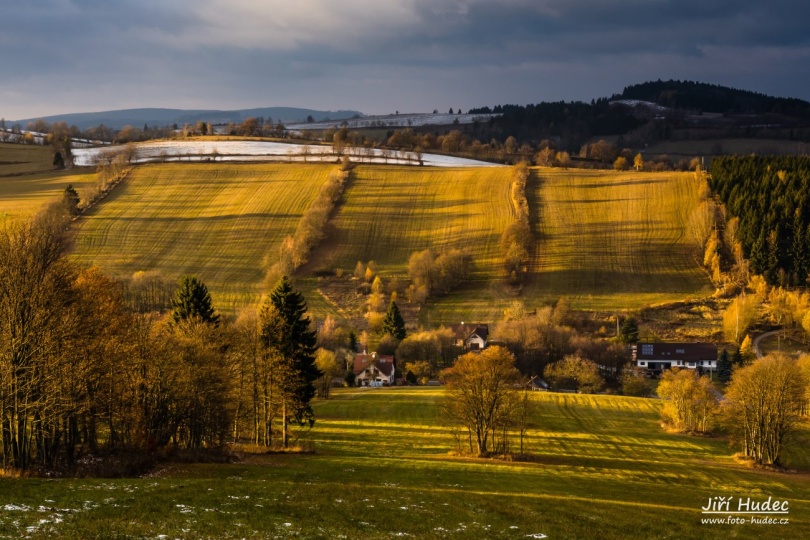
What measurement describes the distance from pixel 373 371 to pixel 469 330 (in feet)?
51.9

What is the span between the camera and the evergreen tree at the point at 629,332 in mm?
96438

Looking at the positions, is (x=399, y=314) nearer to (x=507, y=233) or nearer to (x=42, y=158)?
(x=507, y=233)

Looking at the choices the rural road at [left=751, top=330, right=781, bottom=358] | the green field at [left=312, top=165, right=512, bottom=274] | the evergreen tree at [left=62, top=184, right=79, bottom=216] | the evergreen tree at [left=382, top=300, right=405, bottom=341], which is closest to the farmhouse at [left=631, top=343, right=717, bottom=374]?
the rural road at [left=751, top=330, right=781, bottom=358]

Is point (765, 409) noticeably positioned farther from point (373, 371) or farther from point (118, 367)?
point (373, 371)

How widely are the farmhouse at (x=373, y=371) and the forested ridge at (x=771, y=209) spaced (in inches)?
2675

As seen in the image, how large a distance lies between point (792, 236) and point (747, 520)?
105 metres

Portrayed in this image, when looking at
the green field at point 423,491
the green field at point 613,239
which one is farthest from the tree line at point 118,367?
the green field at point 613,239

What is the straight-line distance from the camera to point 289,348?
4712 centimetres

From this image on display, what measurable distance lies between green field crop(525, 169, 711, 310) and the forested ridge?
29.2 feet

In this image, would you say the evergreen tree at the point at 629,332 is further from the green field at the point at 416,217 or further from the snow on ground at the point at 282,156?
the snow on ground at the point at 282,156

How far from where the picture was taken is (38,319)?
30.3 metres

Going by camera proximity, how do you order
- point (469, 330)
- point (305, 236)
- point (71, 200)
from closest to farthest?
point (469, 330) → point (305, 236) → point (71, 200)

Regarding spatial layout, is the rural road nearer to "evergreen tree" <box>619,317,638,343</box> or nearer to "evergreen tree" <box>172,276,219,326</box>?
"evergreen tree" <box>619,317,638,343</box>

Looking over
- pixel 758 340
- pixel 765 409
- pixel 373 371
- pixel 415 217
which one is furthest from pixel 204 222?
pixel 765 409
